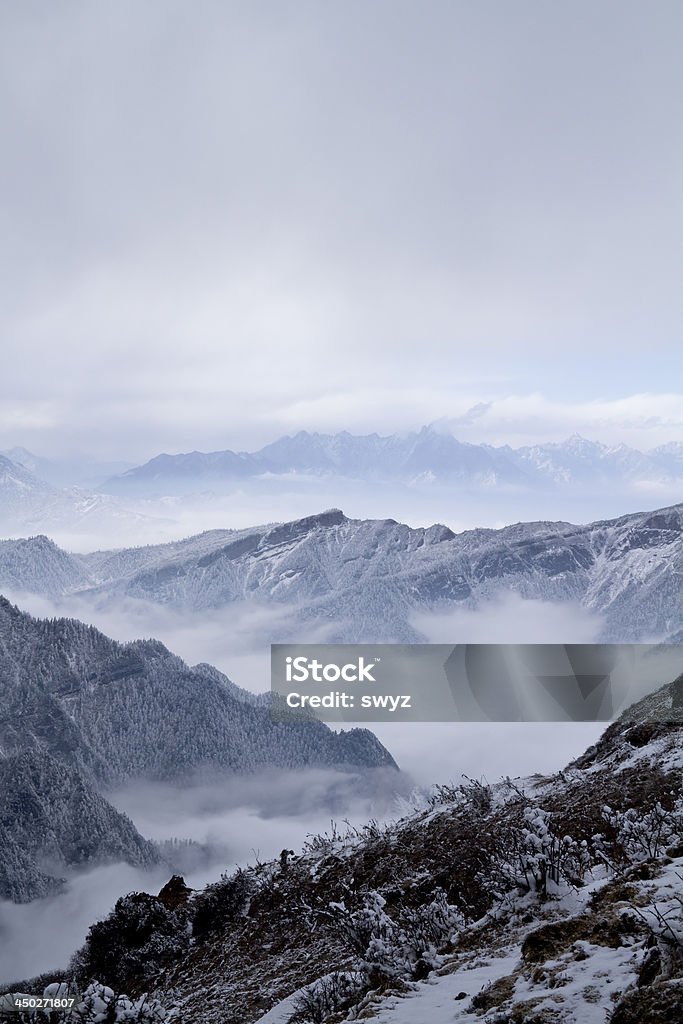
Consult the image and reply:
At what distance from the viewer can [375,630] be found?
113000 mm

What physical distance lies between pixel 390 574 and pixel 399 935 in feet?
445

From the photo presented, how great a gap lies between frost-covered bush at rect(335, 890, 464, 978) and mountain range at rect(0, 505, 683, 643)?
10549 cm

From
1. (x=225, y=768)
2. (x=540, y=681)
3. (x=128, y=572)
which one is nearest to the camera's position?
(x=540, y=681)

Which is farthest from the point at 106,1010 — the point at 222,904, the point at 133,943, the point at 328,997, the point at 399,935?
the point at 133,943

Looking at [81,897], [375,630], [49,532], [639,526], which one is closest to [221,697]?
[375,630]

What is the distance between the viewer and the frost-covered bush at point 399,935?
5609mm

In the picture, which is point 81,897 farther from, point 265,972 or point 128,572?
point 128,572

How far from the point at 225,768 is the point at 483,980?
99.3 meters

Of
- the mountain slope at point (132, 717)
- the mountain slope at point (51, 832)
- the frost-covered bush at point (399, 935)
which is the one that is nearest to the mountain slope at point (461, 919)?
the frost-covered bush at point (399, 935)

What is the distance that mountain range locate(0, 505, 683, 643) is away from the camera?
123062mm

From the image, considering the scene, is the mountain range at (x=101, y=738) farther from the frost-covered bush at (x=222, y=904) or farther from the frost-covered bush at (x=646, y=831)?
the frost-covered bush at (x=646, y=831)

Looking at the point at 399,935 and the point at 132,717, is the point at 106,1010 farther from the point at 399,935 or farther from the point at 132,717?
the point at 132,717

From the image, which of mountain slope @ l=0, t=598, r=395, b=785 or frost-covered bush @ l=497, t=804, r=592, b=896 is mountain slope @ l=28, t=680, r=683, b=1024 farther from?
mountain slope @ l=0, t=598, r=395, b=785

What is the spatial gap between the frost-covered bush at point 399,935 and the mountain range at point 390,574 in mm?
105495
